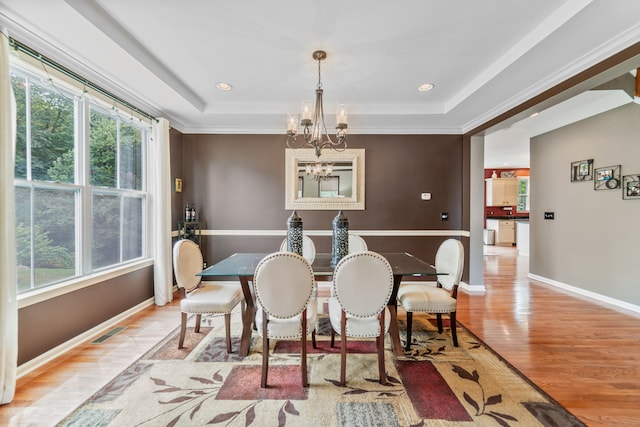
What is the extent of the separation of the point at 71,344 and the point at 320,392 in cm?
230

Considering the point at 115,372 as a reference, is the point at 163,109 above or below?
above

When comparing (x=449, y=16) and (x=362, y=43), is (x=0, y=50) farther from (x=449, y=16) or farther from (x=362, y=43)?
(x=449, y=16)

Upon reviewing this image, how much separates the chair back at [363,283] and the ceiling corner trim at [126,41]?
240 centimetres

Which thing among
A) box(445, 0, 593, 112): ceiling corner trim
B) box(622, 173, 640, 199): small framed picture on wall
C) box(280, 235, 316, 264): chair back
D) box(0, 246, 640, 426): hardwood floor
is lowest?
box(0, 246, 640, 426): hardwood floor

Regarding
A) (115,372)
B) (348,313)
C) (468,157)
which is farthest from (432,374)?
(468,157)

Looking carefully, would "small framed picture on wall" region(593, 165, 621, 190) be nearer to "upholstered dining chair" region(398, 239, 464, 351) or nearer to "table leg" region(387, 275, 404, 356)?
"upholstered dining chair" region(398, 239, 464, 351)

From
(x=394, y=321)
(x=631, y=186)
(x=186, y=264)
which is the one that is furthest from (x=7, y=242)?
(x=631, y=186)

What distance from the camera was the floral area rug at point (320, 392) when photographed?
5.30 feet

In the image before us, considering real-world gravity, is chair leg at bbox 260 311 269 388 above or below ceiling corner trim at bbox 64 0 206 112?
below

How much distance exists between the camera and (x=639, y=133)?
335 centimetres

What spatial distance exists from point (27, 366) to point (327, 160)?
3.84 m

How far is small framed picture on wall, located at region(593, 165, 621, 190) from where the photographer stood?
11.8 feet

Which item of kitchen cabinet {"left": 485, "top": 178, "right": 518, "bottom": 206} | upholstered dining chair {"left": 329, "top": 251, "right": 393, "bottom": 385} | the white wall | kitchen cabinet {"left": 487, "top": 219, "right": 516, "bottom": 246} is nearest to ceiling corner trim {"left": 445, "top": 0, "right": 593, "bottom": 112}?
upholstered dining chair {"left": 329, "top": 251, "right": 393, "bottom": 385}

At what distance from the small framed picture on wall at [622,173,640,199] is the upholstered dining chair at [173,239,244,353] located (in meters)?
4.91
